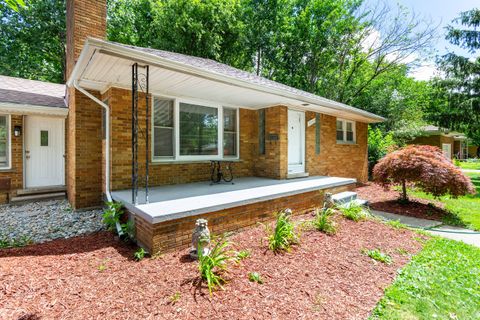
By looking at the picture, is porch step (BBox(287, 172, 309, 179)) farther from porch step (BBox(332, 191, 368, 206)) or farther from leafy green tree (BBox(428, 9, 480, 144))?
leafy green tree (BBox(428, 9, 480, 144))

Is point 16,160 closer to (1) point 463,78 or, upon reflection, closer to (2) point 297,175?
(2) point 297,175

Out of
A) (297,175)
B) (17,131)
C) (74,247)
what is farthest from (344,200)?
(17,131)

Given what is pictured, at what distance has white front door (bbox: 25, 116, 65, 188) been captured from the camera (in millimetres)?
7727

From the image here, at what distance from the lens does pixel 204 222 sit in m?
3.37

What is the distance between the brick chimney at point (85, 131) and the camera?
5.96 metres

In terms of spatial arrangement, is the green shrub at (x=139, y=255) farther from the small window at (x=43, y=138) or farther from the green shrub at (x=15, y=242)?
the small window at (x=43, y=138)

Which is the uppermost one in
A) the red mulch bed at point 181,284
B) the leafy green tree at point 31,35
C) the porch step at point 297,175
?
the leafy green tree at point 31,35

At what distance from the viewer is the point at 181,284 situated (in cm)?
281

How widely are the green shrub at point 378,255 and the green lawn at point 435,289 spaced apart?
234 millimetres

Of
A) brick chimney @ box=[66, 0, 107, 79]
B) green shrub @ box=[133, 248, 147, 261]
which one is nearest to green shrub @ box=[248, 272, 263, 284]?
green shrub @ box=[133, 248, 147, 261]

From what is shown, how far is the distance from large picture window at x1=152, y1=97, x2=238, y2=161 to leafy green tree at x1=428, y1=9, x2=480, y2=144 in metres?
14.8

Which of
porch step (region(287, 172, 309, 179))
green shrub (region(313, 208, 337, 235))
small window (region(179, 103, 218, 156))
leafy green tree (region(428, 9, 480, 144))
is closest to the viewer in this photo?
green shrub (region(313, 208, 337, 235))

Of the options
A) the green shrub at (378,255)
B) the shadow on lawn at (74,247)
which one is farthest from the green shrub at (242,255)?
the green shrub at (378,255)

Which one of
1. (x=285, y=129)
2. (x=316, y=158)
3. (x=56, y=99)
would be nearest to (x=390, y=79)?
(x=316, y=158)
